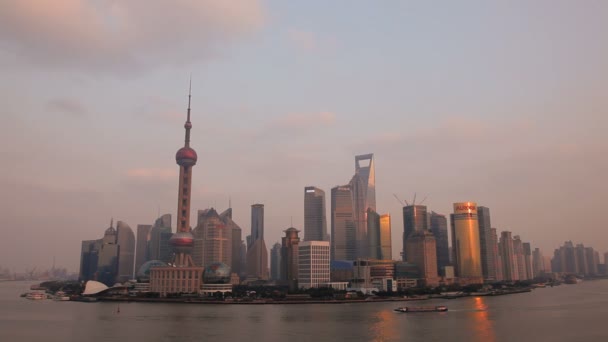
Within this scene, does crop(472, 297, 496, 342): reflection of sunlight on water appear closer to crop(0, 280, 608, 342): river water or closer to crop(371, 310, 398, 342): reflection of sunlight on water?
crop(0, 280, 608, 342): river water

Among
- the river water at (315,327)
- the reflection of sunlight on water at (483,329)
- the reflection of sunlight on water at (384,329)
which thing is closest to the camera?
the reflection of sunlight on water at (483,329)

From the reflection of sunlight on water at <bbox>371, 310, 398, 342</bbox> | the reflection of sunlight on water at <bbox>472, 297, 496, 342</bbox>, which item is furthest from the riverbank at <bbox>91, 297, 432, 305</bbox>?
the reflection of sunlight on water at <bbox>472, 297, 496, 342</bbox>

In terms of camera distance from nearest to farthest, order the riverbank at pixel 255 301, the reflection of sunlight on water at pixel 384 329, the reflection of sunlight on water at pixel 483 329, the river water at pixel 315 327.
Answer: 1. the reflection of sunlight on water at pixel 483 329
2. the reflection of sunlight on water at pixel 384 329
3. the river water at pixel 315 327
4. the riverbank at pixel 255 301

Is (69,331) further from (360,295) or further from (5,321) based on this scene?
(360,295)

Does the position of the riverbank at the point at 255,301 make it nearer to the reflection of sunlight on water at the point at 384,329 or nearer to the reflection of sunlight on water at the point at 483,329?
the reflection of sunlight on water at the point at 384,329

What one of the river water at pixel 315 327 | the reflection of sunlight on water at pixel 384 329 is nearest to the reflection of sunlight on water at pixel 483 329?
the river water at pixel 315 327

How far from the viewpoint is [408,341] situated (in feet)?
238

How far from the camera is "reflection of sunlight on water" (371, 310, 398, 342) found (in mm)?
76188

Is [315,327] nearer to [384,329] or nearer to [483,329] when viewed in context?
[384,329]

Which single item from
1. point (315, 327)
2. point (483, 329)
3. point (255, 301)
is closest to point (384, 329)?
point (315, 327)

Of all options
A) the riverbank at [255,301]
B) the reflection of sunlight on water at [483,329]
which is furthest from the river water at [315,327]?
the riverbank at [255,301]

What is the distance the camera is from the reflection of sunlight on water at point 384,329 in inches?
3000

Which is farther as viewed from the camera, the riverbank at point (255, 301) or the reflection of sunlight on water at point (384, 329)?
the riverbank at point (255, 301)

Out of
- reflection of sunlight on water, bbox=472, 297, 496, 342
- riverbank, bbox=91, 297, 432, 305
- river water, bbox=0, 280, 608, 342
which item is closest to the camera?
reflection of sunlight on water, bbox=472, 297, 496, 342
